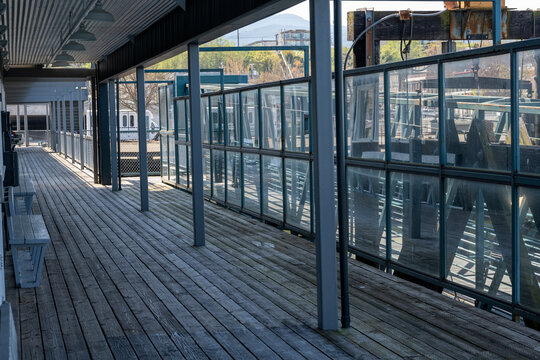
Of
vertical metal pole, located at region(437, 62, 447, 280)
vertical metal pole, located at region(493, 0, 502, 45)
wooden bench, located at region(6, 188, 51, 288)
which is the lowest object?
wooden bench, located at region(6, 188, 51, 288)

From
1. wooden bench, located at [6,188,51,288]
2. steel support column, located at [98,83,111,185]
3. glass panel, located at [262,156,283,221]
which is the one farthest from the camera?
steel support column, located at [98,83,111,185]

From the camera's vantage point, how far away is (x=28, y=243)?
23.4ft

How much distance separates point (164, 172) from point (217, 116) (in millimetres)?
5978

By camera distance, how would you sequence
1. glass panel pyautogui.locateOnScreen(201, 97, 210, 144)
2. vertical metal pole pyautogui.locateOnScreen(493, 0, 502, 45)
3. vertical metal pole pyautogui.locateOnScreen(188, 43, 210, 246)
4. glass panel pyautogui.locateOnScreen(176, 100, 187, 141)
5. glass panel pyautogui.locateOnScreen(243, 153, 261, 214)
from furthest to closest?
glass panel pyautogui.locateOnScreen(176, 100, 187, 141), glass panel pyautogui.locateOnScreen(201, 97, 210, 144), glass panel pyautogui.locateOnScreen(243, 153, 261, 214), vertical metal pole pyautogui.locateOnScreen(188, 43, 210, 246), vertical metal pole pyautogui.locateOnScreen(493, 0, 502, 45)

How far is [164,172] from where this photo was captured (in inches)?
772

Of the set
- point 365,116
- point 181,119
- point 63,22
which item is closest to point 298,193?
point 365,116

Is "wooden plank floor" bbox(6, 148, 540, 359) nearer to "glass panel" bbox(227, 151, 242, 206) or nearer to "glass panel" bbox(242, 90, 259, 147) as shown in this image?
"glass panel" bbox(242, 90, 259, 147)

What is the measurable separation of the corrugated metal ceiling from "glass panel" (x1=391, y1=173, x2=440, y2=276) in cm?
403

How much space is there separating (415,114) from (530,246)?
200 cm

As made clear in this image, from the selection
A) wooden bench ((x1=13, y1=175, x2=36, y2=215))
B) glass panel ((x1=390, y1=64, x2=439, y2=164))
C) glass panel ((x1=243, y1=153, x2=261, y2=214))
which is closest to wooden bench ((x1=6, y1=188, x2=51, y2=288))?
wooden bench ((x1=13, y1=175, x2=36, y2=215))

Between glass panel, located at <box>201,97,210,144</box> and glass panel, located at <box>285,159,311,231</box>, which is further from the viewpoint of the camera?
glass panel, located at <box>201,97,210,144</box>

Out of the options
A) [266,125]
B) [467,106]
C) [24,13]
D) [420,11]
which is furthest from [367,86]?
[24,13]

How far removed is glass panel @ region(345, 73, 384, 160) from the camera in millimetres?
7828

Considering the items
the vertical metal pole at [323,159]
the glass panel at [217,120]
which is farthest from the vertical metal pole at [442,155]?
the glass panel at [217,120]
